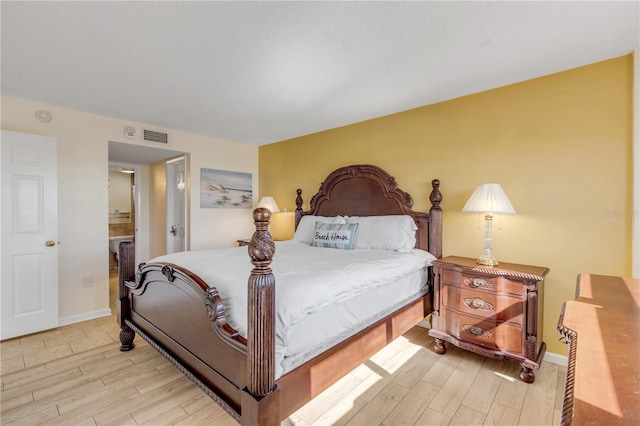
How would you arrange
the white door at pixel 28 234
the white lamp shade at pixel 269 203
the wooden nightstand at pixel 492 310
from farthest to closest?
1. the white lamp shade at pixel 269 203
2. the white door at pixel 28 234
3. the wooden nightstand at pixel 492 310

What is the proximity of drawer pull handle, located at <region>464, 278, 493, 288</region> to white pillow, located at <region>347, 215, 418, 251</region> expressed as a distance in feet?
2.16

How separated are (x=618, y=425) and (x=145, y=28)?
256cm

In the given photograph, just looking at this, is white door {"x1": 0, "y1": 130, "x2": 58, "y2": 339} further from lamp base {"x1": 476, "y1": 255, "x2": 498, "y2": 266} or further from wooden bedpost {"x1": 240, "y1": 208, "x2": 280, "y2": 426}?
lamp base {"x1": 476, "y1": 255, "x2": 498, "y2": 266}

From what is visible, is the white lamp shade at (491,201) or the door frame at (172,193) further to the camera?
the door frame at (172,193)

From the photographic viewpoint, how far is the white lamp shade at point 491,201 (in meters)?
2.32

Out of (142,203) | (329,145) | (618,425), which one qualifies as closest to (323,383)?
(618,425)

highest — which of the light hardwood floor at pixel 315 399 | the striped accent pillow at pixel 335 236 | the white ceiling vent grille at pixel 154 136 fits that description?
the white ceiling vent grille at pixel 154 136

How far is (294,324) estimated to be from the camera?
142 cm

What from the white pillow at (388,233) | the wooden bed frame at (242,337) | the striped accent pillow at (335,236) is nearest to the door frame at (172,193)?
the wooden bed frame at (242,337)

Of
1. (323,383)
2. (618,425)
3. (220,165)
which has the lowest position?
(323,383)

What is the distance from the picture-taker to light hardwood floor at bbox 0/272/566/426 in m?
1.74

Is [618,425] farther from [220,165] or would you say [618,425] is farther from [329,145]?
[220,165]

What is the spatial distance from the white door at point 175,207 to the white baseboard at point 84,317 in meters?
1.53

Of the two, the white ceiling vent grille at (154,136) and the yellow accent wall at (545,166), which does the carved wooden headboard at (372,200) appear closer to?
the yellow accent wall at (545,166)
